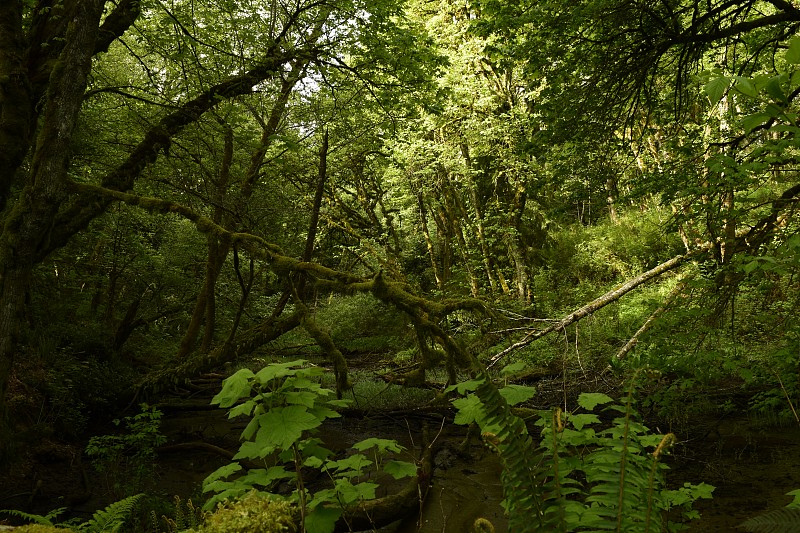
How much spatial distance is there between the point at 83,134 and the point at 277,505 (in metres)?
8.97

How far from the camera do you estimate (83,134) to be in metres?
8.48

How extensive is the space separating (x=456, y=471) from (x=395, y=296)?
10.8ft

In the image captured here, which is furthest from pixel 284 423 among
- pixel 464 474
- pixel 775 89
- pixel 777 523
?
pixel 464 474

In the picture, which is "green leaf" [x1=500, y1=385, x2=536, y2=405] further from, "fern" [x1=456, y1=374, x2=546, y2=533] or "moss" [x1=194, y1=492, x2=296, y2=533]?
"moss" [x1=194, y1=492, x2=296, y2=533]

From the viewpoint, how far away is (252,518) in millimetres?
1906

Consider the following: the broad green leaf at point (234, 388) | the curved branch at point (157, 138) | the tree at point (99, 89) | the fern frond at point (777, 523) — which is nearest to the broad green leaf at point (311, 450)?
the broad green leaf at point (234, 388)

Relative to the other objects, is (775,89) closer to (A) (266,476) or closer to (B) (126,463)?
(A) (266,476)

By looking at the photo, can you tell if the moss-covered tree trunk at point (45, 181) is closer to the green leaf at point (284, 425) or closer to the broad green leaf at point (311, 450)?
the broad green leaf at point (311, 450)

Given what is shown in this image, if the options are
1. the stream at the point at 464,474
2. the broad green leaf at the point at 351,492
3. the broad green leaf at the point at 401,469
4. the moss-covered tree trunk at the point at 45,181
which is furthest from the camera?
the stream at the point at 464,474

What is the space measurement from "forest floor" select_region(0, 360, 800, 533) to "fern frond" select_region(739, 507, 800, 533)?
3117 millimetres

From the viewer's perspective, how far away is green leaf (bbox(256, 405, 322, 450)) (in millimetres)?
1719

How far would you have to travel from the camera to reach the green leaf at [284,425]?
67.7 inches

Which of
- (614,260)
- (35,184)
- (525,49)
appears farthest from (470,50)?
(35,184)

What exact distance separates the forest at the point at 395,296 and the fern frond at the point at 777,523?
0.04 feet
